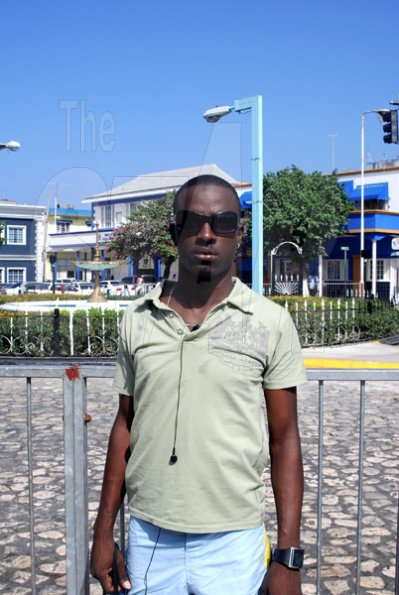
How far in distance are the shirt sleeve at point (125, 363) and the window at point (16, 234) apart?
199ft

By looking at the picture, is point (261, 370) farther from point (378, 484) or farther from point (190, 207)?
point (378, 484)

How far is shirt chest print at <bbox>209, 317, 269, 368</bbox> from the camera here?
2.22 metres

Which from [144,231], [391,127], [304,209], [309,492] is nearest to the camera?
[309,492]

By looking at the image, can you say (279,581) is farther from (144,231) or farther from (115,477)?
Result: (144,231)

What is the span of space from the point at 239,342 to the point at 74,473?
1095 mm

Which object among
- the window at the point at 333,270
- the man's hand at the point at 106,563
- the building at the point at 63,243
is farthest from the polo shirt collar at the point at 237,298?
the window at the point at 333,270

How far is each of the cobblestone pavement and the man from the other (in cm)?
199

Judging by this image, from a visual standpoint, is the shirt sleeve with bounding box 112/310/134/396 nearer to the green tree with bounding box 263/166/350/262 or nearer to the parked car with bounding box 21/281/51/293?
the green tree with bounding box 263/166/350/262

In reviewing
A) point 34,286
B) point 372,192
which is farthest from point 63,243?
point 372,192

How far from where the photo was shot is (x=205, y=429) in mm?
2168

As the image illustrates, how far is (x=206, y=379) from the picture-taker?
2178 millimetres

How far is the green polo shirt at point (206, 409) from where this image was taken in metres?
2.17

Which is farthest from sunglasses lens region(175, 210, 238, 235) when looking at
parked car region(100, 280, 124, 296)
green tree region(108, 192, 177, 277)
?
green tree region(108, 192, 177, 277)

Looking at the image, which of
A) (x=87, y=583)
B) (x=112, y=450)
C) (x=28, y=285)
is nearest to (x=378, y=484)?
(x=87, y=583)
